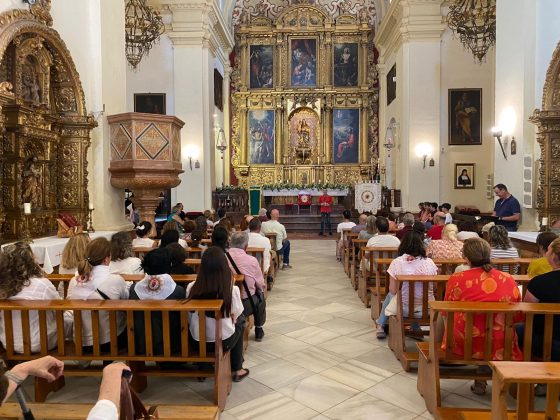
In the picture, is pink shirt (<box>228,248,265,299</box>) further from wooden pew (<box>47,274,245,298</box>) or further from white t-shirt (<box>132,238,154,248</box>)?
white t-shirt (<box>132,238,154,248</box>)

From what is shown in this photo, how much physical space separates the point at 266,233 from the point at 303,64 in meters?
14.8

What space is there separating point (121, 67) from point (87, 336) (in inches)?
266

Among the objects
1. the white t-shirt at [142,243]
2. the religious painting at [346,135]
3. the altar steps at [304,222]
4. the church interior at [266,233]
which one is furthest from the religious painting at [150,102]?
the white t-shirt at [142,243]

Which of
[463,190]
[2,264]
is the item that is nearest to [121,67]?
[2,264]

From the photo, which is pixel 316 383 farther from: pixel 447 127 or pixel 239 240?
pixel 447 127

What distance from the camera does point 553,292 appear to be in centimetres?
329

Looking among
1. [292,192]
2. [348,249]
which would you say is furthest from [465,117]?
[348,249]

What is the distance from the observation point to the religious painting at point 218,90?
59.7 feet

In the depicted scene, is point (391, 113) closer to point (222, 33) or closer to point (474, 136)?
point (474, 136)

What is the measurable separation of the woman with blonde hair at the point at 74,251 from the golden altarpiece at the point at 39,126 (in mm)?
2231

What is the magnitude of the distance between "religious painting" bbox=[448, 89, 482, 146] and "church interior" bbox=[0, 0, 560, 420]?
43 millimetres

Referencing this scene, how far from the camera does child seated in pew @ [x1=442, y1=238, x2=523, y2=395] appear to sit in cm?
336

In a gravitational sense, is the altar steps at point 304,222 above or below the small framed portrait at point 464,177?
below

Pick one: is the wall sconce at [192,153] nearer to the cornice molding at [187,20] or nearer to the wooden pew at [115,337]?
the cornice molding at [187,20]
